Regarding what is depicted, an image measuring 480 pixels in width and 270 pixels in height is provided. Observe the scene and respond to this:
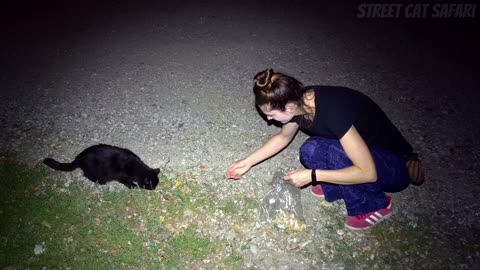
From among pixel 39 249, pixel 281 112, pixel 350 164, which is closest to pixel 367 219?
pixel 350 164

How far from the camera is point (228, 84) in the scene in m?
5.86

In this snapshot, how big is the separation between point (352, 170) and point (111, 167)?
2.78 m

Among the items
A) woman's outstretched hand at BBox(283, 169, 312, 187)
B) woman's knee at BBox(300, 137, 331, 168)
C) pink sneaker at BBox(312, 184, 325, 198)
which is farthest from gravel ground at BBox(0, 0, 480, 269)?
woman's outstretched hand at BBox(283, 169, 312, 187)

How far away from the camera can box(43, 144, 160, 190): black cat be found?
395cm

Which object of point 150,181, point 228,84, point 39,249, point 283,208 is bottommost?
point 39,249

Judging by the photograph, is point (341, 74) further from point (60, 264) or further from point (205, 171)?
point (60, 264)

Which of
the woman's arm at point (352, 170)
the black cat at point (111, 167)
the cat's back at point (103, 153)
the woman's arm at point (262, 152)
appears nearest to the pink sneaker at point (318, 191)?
the woman's arm at point (262, 152)

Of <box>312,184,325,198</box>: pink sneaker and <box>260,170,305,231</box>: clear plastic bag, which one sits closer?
<box>260,170,305,231</box>: clear plastic bag

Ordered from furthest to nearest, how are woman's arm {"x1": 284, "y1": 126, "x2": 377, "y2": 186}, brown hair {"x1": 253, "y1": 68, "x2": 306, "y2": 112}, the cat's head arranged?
the cat's head, woman's arm {"x1": 284, "y1": 126, "x2": 377, "y2": 186}, brown hair {"x1": 253, "y1": 68, "x2": 306, "y2": 112}

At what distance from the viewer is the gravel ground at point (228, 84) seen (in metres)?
4.11

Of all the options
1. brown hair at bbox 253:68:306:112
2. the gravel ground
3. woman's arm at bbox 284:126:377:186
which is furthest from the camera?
the gravel ground

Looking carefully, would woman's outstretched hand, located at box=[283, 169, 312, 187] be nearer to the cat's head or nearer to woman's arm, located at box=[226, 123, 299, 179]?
woman's arm, located at box=[226, 123, 299, 179]

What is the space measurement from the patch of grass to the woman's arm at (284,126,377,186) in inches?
44.5

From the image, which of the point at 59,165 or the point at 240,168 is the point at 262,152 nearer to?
the point at 240,168
